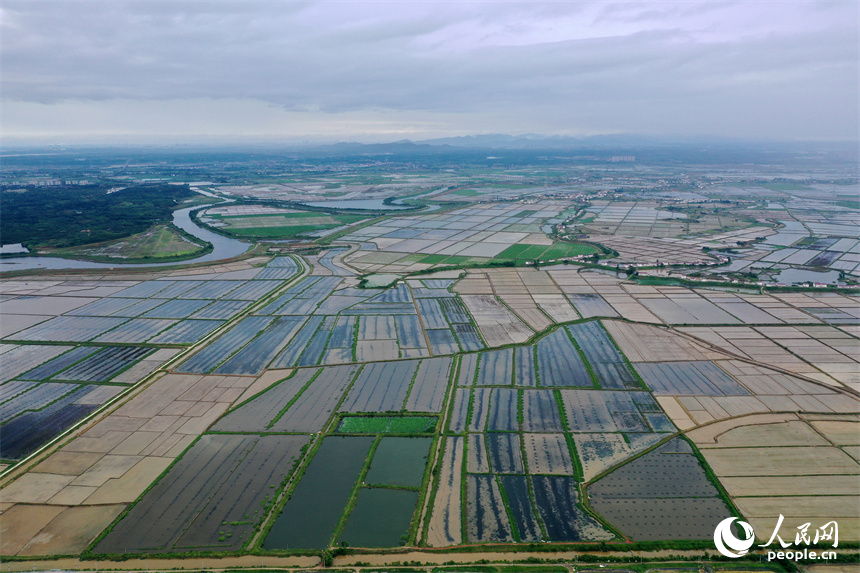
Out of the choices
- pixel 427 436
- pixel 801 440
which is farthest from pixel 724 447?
pixel 427 436

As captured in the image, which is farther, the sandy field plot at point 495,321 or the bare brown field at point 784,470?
the sandy field plot at point 495,321

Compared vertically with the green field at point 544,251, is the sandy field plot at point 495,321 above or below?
below

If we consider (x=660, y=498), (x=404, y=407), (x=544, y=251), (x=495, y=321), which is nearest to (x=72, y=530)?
(x=404, y=407)

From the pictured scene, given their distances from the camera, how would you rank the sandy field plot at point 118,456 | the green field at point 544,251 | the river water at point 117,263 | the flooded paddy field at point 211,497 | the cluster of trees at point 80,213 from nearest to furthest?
the flooded paddy field at point 211,497 < the sandy field plot at point 118,456 < the river water at point 117,263 < the green field at point 544,251 < the cluster of trees at point 80,213

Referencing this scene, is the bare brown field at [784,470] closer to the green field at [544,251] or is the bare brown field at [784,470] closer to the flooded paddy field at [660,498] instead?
the flooded paddy field at [660,498]

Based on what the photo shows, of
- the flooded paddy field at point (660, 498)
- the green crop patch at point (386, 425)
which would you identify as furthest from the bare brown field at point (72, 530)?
the flooded paddy field at point (660, 498)

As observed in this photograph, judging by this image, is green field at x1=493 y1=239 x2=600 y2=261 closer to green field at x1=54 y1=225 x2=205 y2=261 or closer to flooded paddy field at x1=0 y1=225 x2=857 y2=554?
flooded paddy field at x1=0 y1=225 x2=857 y2=554
